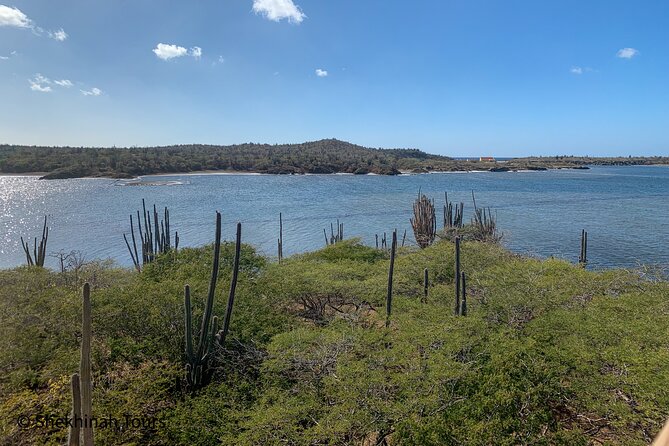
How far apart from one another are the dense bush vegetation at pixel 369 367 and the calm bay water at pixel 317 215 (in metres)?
14.3

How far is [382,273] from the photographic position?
13.3 m

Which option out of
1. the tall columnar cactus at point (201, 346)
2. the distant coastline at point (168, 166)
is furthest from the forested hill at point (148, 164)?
the tall columnar cactus at point (201, 346)

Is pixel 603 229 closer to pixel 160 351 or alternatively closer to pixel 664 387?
pixel 664 387

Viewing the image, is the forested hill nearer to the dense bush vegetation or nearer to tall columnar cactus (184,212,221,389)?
the dense bush vegetation

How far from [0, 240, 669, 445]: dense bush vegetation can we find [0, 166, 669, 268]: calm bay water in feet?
47.0

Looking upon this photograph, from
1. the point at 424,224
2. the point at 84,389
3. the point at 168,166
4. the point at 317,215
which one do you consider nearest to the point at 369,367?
the point at 84,389

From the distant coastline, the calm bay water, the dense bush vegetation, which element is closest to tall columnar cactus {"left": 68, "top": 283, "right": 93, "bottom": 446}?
the dense bush vegetation

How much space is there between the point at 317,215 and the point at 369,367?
1223 inches

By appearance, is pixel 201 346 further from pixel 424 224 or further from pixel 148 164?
pixel 148 164

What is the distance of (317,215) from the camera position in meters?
37.5

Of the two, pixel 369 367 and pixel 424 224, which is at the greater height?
pixel 424 224

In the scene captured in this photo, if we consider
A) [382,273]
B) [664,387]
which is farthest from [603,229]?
[664,387]

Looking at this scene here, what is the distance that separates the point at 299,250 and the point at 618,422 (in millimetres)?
20558

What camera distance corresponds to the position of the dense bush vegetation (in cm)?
572
